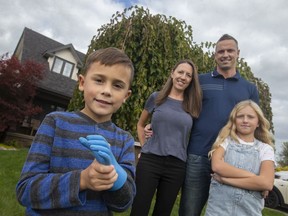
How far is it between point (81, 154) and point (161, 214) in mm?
1424

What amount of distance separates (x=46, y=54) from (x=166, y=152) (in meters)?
14.7

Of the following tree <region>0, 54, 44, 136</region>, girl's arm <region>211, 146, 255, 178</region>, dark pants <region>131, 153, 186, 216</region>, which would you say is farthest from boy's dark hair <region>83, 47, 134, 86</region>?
tree <region>0, 54, 44, 136</region>

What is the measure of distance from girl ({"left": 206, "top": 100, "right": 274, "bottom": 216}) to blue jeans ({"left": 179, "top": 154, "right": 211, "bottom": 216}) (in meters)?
0.14

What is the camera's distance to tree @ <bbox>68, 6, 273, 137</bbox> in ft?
15.8

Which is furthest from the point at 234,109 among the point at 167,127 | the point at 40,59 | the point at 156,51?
the point at 40,59

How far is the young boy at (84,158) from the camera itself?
0.99m

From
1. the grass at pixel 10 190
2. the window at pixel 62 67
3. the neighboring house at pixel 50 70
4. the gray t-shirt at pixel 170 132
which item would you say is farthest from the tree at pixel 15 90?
the gray t-shirt at pixel 170 132

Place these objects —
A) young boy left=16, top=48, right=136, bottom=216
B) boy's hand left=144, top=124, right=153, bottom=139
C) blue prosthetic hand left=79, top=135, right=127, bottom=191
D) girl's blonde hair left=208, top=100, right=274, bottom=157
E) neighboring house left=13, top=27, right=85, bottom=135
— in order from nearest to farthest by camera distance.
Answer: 1. blue prosthetic hand left=79, top=135, right=127, bottom=191
2. young boy left=16, top=48, right=136, bottom=216
3. girl's blonde hair left=208, top=100, right=274, bottom=157
4. boy's hand left=144, top=124, right=153, bottom=139
5. neighboring house left=13, top=27, right=85, bottom=135

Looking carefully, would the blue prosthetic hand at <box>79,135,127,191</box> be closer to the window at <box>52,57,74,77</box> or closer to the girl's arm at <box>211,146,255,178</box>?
the girl's arm at <box>211,146,255,178</box>

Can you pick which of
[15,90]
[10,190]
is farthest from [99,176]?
[15,90]

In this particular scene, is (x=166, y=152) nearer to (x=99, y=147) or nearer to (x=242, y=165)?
(x=242, y=165)

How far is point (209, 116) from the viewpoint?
2.37 metres

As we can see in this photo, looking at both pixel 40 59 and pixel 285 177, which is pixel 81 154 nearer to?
pixel 285 177

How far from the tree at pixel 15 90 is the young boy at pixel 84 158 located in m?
9.70
